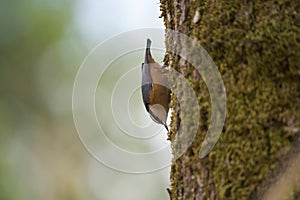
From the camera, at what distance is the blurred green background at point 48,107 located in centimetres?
566

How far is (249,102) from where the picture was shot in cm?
124

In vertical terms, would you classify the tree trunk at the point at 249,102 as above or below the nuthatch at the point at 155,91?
below

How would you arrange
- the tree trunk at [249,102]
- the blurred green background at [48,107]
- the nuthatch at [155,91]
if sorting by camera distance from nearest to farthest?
the tree trunk at [249,102], the nuthatch at [155,91], the blurred green background at [48,107]

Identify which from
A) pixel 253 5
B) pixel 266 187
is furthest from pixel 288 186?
pixel 253 5

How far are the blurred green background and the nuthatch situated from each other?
11.3 feet

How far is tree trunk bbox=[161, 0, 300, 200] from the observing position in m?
1.18

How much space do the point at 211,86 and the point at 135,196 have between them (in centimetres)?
505

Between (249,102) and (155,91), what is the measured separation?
63 centimetres

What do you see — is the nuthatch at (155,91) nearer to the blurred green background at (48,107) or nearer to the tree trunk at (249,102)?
the tree trunk at (249,102)

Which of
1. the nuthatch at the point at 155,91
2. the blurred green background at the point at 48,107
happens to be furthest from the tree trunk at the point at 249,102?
the blurred green background at the point at 48,107

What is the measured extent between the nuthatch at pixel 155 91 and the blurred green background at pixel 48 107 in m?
3.43

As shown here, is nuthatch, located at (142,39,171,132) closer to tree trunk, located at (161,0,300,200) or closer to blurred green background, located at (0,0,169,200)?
tree trunk, located at (161,0,300,200)

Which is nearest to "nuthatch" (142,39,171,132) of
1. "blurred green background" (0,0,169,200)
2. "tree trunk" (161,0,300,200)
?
"tree trunk" (161,0,300,200)

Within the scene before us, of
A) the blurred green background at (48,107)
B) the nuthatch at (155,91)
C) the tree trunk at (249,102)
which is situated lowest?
the tree trunk at (249,102)
